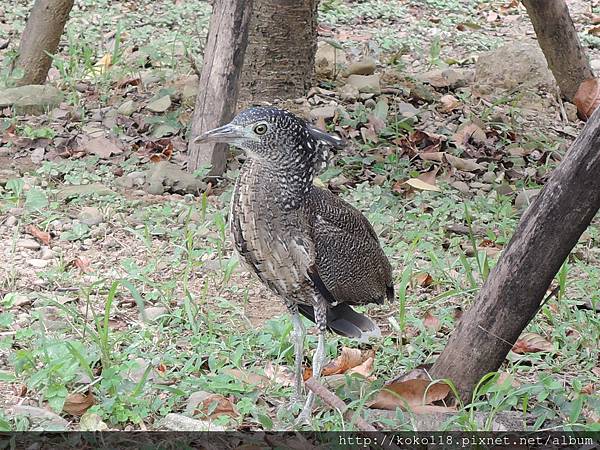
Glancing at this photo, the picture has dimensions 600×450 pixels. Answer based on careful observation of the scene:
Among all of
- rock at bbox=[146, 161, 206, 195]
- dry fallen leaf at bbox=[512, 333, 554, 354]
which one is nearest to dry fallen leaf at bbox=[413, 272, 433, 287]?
dry fallen leaf at bbox=[512, 333, 554, 354]

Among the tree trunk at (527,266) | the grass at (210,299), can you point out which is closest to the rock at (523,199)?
the grass at (210,299)

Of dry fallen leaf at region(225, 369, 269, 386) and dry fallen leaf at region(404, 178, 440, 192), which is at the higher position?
dry fallen leaf at region(404, 178, 440, 192)

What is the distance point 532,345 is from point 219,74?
2524 millimetres

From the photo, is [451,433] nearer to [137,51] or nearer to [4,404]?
[4,404]

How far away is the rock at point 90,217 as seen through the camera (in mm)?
5379

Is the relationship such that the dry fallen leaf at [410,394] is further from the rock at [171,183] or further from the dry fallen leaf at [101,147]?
the dry fallen leaf at [101,147]

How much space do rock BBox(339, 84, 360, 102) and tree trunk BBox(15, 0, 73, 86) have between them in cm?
200

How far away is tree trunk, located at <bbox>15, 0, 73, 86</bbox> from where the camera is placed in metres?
6.91

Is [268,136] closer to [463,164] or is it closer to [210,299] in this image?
[210,299]

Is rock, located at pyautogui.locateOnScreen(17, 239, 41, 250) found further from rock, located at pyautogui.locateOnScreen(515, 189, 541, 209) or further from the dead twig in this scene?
rock, located at pyautogui.locateOnScreen(515, 189, 541, 209)

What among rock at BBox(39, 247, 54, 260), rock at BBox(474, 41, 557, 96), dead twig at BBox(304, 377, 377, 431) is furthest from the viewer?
rock at BBox(474, 41, 557, 96)

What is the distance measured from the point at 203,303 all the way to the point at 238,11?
1.90 meters

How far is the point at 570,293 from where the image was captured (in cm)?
484

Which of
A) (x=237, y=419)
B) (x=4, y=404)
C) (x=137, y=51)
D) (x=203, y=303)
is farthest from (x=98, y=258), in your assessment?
(x=137, y=51)
